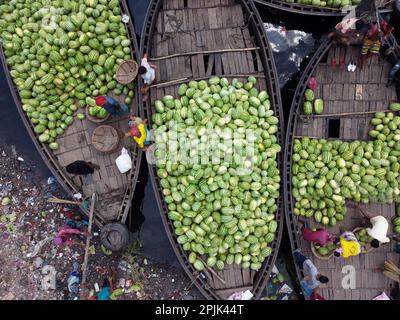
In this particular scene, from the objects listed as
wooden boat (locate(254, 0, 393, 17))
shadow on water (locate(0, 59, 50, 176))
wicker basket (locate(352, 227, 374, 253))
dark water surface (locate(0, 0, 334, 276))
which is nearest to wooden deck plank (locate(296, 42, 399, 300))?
wicker basket (locate(352, 227, 374, 253))

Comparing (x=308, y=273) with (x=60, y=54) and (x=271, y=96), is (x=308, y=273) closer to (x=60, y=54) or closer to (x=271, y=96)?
(x=271, y=96)

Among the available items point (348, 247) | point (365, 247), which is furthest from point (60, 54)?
point (365, 247)

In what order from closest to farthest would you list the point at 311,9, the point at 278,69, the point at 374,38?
the point at 374,38 < the point at 311,9 < the point at 278,69

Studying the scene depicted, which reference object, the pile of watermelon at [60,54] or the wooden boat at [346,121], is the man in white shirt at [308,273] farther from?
the pile of watermelon at [60,54]

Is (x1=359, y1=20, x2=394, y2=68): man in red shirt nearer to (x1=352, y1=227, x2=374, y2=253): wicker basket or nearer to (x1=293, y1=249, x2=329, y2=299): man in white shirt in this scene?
(x1=352, y1=227, x2=374, y2=253): wicker basket

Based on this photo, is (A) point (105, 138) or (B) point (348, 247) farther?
(A) point (105, 138)

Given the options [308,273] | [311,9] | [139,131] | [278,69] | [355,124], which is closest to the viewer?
[139,131]
